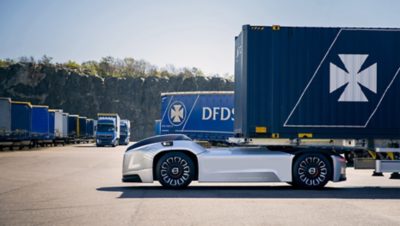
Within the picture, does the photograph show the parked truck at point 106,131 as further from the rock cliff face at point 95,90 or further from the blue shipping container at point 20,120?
the rock cliff face at point 95,90

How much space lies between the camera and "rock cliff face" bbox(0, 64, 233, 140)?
112 m

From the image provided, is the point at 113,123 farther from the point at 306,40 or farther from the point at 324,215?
the point at 324,215

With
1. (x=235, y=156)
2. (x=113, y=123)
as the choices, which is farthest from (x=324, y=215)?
(x=113, y=123)

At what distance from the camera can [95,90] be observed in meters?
118

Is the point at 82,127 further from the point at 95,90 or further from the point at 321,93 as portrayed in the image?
the point at 321,93

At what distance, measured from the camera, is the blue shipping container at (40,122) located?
1790 inches

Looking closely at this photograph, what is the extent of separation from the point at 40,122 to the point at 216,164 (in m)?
35.0

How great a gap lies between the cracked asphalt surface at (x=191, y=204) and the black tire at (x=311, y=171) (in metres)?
0.28

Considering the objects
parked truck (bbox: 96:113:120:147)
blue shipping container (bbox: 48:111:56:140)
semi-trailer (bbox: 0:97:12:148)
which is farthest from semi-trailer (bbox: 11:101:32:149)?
parked truck (bbox: 96:113:120:147)

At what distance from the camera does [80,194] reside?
12.2 m

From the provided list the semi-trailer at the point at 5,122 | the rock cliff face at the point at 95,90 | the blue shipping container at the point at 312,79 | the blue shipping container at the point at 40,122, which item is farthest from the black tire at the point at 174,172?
the rock cliff face at the point at 95,90

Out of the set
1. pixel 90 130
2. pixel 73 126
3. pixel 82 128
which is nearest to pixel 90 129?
pixel 90 130

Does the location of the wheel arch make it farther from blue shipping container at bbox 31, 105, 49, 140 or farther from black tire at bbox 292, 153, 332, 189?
blue shipping container at bbox 31, 105, 49, 140

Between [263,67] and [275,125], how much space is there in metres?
1.38
